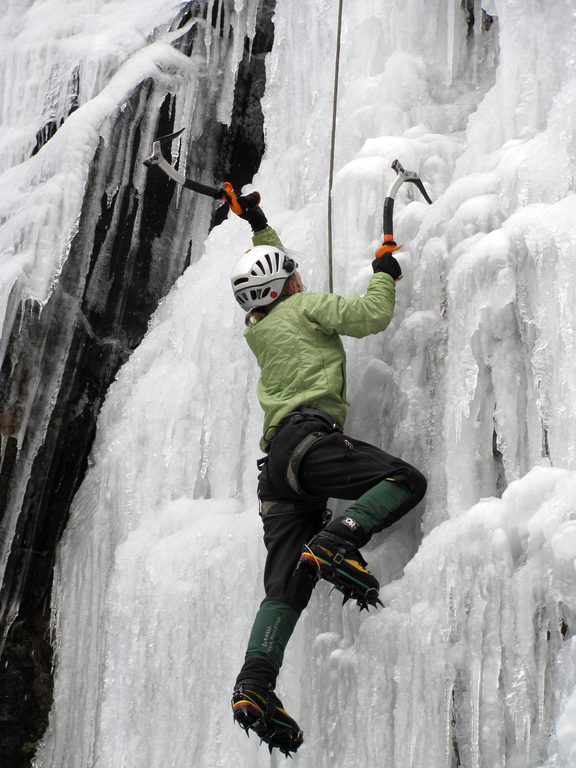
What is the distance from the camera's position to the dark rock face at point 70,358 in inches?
249

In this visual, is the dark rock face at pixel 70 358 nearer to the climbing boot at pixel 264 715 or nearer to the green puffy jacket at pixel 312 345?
the green puffy jacket at pixel 312 345

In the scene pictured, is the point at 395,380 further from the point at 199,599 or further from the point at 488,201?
the point at 199,599

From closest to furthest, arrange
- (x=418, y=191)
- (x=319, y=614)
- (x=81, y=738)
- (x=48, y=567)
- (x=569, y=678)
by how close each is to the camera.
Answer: (x=569, y=678) → (x=319, y=614) → (x=418, y=191) → (x=81, y=738) → (x=48, y=567)

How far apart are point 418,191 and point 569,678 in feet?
8.43

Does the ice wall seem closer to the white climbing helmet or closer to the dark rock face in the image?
the dark rock face

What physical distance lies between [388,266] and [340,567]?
131cm

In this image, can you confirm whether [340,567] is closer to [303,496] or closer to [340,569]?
[340,569]

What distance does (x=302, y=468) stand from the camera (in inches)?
155

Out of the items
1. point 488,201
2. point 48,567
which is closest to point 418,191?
point 488,201

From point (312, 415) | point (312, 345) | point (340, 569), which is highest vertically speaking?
point (312, 345)

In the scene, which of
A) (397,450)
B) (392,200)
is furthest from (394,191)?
(397,450)

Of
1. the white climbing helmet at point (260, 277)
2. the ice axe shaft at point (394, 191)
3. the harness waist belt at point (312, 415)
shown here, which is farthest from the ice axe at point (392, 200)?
the harness waist belt at point (312, 415)

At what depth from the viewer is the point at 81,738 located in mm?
5902

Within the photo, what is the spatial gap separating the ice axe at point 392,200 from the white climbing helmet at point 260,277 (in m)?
0.41
